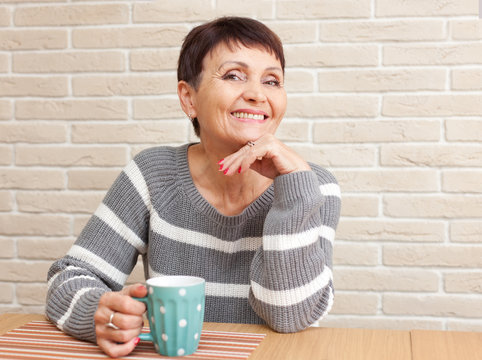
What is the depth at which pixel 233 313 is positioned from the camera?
130 centimetres

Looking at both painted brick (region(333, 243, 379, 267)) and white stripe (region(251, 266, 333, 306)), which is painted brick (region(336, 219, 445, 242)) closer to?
painted brick (region(333, 243, 379, 267))

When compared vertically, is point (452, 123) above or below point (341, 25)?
below

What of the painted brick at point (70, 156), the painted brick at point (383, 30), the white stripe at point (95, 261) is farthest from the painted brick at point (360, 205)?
the white stripe at point (95, 261)

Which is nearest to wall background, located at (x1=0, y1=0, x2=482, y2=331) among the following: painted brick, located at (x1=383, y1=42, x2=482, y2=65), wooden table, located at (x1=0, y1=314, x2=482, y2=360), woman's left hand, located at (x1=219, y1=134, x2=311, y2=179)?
painted brick, located at (x1=383, y1=42, x2=482, y2=65)

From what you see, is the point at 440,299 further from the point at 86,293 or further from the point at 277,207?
the point at 86,293

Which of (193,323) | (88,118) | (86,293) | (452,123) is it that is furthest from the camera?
(88,118)

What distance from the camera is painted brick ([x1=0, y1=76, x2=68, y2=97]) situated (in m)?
2.02

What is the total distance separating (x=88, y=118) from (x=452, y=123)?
120 centimetres

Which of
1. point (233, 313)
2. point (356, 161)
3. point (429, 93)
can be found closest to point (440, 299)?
point (356, 161)

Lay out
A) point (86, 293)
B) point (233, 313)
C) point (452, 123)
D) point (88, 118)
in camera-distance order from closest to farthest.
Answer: point (86, 293)
point (233, 313)
point (452, 123)
point (88, 118)

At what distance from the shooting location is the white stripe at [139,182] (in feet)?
4.40

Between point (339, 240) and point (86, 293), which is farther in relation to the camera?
point (339, 240)

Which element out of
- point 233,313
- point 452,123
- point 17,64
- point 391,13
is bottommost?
point 233,313

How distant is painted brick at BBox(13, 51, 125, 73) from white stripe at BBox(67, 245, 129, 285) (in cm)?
91
